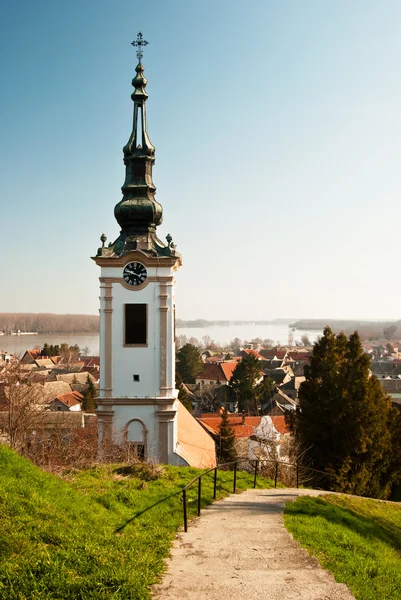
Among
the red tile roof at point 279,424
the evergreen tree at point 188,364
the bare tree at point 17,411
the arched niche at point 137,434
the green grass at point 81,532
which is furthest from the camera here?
the evergreen tree at point 188,364

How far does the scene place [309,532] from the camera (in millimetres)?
8844

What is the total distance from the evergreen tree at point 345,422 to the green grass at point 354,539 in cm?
592

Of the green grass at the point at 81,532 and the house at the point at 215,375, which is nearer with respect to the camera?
the green grass at the point at 81,532

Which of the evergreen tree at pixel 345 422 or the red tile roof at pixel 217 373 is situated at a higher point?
the evergreen tree at pixel 345 422

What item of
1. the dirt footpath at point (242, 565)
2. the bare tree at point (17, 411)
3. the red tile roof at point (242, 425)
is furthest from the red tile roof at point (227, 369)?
the dirt footpath at point (242, 565)

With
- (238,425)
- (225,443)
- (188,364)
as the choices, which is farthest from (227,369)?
(225,443)

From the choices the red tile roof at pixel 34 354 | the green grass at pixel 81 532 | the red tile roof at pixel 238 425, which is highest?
the green grass at pixel 81 532

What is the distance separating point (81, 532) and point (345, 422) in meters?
14.6

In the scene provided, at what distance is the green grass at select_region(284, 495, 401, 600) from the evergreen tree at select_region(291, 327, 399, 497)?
5920 millimetres

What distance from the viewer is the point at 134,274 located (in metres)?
18.6

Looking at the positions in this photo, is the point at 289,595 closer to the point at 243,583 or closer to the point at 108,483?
the point at 243,583

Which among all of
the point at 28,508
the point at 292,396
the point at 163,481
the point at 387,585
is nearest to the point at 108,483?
the point at 163,481

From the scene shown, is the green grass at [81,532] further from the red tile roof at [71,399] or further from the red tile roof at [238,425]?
the red tile roof at [71,399]

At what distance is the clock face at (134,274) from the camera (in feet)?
61.0
